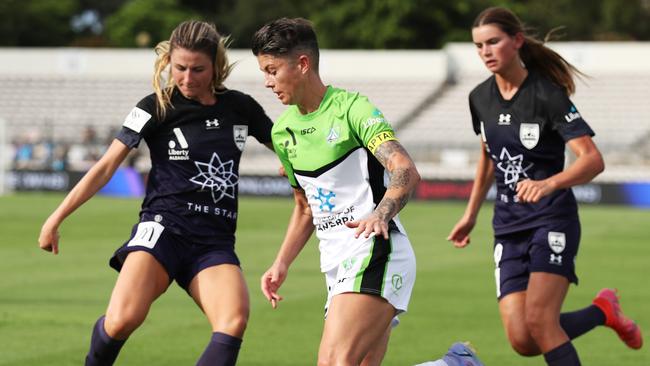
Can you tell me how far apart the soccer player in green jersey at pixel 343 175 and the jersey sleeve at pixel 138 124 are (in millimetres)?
1023

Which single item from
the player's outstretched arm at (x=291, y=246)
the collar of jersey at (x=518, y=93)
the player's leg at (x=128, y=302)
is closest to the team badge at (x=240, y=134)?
the player's outstretched arm at (x=291, y=246)

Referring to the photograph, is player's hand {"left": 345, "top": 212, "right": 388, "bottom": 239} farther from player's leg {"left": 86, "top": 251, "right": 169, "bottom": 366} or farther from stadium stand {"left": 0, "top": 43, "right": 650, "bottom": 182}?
stadium stand {"left": 0, "top": 43, "right": 650, "bottom": 182}

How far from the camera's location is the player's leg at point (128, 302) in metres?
7.12

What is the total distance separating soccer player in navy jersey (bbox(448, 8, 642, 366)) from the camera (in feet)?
24.8

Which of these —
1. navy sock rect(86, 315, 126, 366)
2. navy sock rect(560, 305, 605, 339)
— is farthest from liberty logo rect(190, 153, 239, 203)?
navy sock rect(560, 305, 605, 339)

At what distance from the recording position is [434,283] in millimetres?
15375

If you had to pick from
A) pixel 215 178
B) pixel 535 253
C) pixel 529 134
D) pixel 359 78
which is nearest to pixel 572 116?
pixel 529 134

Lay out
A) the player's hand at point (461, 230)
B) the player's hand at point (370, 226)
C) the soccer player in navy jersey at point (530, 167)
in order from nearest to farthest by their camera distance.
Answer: the player's hand at point (370, 226), the soccer player in navy jersey at point (530, 167), the player's hand at point (461, 230)

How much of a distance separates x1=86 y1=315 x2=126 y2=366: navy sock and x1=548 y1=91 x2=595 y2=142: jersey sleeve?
2738 millimetres

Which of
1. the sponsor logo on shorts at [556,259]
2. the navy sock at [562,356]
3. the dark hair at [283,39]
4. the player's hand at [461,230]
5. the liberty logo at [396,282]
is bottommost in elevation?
the navy sock at [562,356]

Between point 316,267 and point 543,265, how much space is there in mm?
9483

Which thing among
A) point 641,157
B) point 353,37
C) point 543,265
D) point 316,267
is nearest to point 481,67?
point 641,157

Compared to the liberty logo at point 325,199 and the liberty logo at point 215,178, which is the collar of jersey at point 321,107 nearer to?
the liberty logo at point 325,199

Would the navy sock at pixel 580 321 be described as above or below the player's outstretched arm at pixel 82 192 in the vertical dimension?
below
